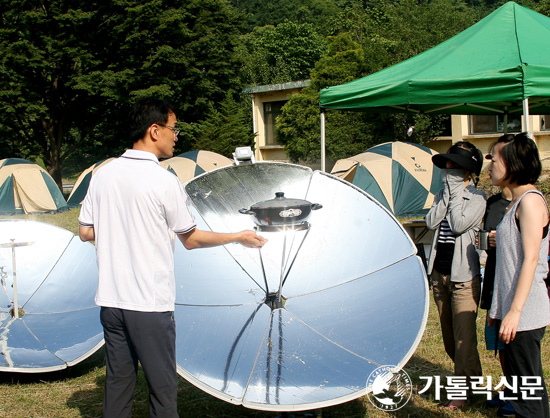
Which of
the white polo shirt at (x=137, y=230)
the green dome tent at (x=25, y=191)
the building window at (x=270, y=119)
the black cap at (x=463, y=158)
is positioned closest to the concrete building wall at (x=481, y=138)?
the building window at (x=270, y=119)

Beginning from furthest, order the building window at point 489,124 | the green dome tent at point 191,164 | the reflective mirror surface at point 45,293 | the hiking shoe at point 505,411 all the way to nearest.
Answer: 1. the building window at point 489,124
2. the green dome tent at point 191,164
3. the reflective mirror surface at point 45,293
4. the hiking shoe at point 505,411

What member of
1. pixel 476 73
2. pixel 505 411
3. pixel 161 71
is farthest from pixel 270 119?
pixel 505 411

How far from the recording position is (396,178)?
13094 mm

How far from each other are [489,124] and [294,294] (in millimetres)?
16116

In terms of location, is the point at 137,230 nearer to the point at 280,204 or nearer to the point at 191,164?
the point at 280,204

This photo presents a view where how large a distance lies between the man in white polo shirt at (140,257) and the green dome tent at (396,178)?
10.5 meters

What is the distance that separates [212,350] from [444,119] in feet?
58.0

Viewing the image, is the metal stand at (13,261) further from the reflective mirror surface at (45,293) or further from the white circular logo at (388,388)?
Answer: the white circular logo at (388,388)

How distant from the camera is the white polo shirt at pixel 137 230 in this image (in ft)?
8.59

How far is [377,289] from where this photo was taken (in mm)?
3605

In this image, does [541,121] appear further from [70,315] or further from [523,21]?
[70,315]

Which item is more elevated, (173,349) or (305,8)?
(305,8)

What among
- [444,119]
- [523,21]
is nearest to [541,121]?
[444,119]

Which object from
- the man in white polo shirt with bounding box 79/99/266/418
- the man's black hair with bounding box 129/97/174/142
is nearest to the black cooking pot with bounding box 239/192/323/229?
the man in white polo shirt with bounding box 79/99/266/418
